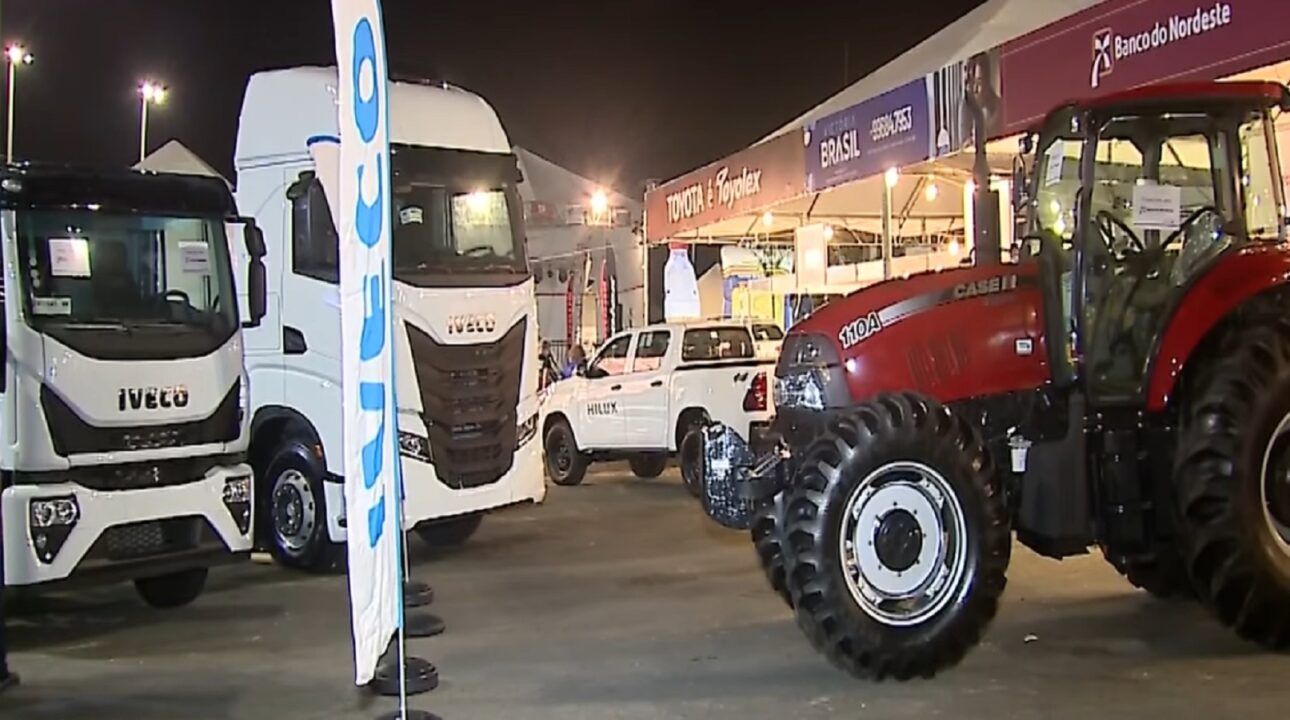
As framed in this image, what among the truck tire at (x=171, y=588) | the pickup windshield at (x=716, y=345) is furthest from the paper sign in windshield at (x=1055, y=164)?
the pickup windshield at (x=716, y=345)

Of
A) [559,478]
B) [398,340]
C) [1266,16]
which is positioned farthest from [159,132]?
[1266,16]

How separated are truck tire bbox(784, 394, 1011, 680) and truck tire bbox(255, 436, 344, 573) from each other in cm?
459

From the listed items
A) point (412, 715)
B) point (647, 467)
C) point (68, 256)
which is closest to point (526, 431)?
point (68, 256)

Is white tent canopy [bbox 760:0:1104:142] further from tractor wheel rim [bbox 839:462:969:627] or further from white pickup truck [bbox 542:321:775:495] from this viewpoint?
tractor wheel rim [bbox 839:462:969:627]

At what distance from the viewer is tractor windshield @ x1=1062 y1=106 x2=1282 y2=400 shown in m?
6.85

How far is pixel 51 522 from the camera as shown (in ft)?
24.3

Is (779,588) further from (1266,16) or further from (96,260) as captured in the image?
(1266,16)

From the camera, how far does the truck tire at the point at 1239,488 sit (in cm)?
643

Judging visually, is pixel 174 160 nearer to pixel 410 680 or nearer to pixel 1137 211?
pixel 410 680

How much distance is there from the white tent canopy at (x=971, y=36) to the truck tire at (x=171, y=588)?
8834mm

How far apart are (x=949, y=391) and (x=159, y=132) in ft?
103

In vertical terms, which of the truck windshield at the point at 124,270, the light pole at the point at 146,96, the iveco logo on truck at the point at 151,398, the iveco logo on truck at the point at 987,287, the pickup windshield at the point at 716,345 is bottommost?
the iveco logo on truck at the point at 151,398

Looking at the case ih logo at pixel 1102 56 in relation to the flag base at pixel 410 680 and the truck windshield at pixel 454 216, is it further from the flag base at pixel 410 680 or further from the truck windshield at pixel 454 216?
the flag base at pixel 410 680

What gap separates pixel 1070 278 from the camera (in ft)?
22.4
